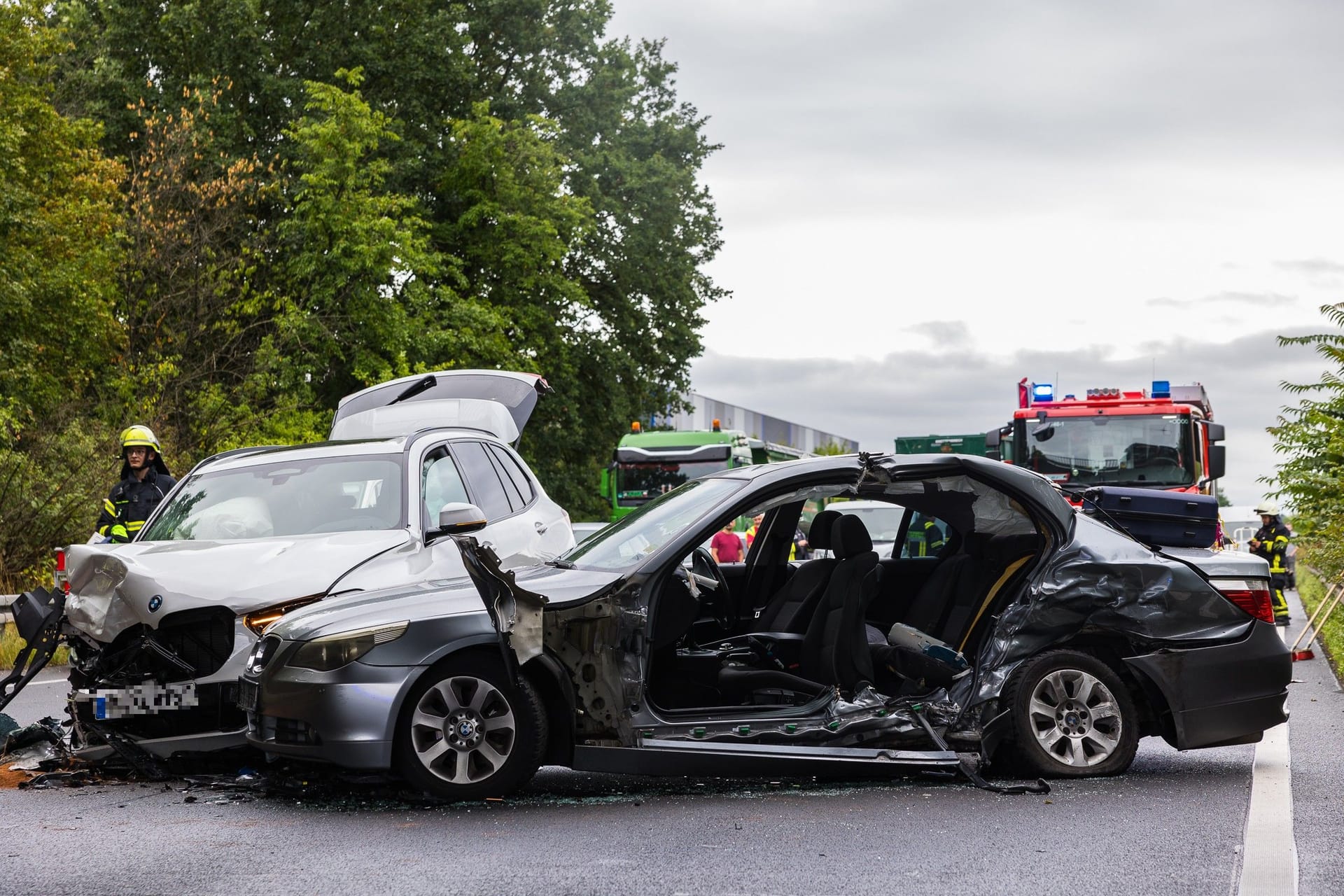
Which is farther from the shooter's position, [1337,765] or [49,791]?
[1337,765]

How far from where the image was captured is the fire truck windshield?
69.1 feet

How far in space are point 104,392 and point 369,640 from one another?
23.2 metres

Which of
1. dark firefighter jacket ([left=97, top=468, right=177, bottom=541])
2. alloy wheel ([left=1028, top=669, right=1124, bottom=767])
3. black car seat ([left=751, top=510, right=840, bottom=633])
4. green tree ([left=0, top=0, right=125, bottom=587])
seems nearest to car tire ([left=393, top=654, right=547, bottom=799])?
black car seat ([left=751, top=510, right=840, bottom=633])

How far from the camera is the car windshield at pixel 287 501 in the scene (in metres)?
8.92

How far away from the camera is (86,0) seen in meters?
35.5

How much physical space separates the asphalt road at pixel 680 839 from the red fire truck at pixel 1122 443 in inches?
522

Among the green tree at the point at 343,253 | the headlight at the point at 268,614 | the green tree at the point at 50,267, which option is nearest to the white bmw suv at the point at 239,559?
the headlight at the point at 268,614

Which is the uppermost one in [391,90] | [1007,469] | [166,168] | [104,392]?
[391,90]

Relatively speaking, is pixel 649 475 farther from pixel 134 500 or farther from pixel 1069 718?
pixel 1069 718

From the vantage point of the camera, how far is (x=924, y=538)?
351 inches

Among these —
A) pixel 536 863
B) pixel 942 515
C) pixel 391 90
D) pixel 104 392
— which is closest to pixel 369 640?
pixel 536 863

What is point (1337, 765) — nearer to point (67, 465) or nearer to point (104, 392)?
point (67, 465)

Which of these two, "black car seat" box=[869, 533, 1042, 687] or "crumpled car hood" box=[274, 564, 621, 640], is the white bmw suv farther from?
"black car seat" box=[869, 533, 1042, 687]

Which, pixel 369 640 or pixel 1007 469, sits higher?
pixel 1007 469
